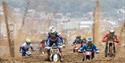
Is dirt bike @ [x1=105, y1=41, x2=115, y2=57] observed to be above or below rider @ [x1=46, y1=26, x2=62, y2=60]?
below

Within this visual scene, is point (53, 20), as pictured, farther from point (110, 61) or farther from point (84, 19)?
point (110, 61)

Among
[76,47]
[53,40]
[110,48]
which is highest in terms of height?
[53,40]

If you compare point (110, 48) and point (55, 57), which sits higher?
point (110, 48)

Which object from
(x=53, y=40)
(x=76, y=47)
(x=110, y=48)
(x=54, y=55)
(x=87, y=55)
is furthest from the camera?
(x=76, y=47)

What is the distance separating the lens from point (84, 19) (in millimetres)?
62906

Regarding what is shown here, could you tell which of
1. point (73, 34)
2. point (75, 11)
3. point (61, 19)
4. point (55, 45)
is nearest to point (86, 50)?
point (55, 45)

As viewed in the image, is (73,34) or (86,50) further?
(73,34)

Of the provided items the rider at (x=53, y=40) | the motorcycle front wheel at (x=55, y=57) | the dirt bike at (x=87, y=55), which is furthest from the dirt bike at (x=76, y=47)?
the motorcycle front wheel at (x=55, y=57)

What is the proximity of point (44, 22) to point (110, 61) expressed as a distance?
33049 millimetres

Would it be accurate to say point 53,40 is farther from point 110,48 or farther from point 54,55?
point 110,48

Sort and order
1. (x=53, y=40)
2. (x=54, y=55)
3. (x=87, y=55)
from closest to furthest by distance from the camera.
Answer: (x=54, y=55)
(x=53, y=40)
(x=87, y=55)

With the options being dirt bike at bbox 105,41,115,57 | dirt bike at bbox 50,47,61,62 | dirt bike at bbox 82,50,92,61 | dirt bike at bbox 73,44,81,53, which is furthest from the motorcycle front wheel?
dirt bike at bbox 73,44,81,53

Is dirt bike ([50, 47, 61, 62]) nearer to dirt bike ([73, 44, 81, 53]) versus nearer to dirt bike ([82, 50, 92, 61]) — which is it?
dirt bike ([82, 50, 92, 61])

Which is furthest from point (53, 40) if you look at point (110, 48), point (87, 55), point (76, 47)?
point (76, 47)
